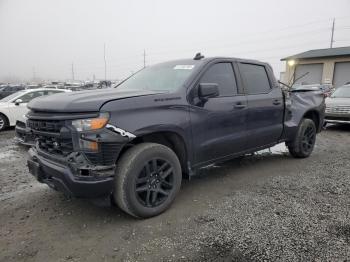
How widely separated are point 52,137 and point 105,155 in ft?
2.14

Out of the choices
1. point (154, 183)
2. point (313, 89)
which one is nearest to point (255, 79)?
point (313, 89)

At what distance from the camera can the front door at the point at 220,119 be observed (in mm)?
3570

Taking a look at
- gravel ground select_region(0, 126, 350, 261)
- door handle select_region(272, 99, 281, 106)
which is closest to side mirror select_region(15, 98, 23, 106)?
gravel ground select_region(0, 126, 350, 261)

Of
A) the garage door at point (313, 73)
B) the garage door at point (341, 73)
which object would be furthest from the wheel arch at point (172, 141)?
the garage door at point (313, 73)

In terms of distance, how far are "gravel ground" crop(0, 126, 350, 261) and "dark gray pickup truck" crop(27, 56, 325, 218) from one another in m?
0.37

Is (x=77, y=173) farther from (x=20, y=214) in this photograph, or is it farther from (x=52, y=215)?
(x=20, y=214)

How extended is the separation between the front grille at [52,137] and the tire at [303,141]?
415cm

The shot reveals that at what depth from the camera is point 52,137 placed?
9.77 feet

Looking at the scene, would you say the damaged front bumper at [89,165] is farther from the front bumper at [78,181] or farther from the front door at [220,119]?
the front door at [220,119]

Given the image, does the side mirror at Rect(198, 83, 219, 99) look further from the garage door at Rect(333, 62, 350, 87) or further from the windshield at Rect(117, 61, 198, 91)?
the garage door at Rect(333, 62, 350, 87)

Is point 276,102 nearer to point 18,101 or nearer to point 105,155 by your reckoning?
point 105,155

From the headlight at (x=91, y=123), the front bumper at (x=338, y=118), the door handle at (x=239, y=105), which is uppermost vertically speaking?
the door handle at (x=239, y=105)

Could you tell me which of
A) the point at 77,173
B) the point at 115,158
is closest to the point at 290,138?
the point at 115,158

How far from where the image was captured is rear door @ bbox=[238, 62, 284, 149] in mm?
4309
